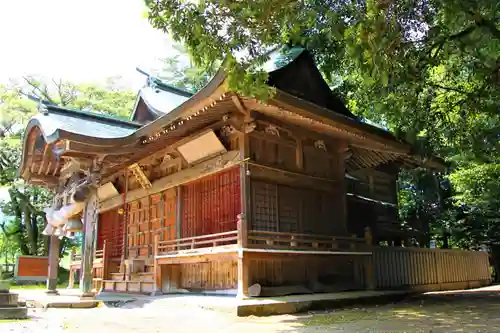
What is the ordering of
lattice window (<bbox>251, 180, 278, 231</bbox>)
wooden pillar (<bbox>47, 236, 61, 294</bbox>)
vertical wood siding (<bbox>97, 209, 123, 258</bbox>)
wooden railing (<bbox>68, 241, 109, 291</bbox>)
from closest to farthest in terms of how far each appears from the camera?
lattice window (<bbox>251, 180, 278, 231</bbox>)
wooden pillar (<bbox>47, 236, 61, 294</bbox>)
wooden railing (<bbox>68, 241, 109, 291</bbox>)
vertical wood siding (<bbox>97, 209, 123, 258</bbox>)

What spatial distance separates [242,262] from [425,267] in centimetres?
793

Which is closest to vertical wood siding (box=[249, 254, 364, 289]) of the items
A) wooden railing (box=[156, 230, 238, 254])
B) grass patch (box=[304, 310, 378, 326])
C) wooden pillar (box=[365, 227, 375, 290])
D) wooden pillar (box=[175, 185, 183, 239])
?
wooden pillar (box=[365, 227, 375, 290])

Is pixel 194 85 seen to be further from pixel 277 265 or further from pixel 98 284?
pixel 277 265

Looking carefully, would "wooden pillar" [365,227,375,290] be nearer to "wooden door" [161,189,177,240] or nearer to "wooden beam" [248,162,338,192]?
"wooden beam" [248,162,338,192]

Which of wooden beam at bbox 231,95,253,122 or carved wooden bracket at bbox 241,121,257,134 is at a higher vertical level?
wooden beam at bbox 231,95,253,122

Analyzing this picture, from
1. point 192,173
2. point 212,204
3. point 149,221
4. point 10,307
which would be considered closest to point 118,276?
point 149,221

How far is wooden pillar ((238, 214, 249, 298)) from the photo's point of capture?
30.8 ft

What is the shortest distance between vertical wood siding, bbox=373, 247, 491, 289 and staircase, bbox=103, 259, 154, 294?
6.80 metres

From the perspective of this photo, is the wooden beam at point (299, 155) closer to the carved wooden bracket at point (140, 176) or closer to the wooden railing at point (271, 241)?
the wooden railing at point (271, 241)

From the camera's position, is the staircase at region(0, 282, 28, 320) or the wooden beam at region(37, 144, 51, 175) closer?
the staircase at region(0, 282, 28, 320)

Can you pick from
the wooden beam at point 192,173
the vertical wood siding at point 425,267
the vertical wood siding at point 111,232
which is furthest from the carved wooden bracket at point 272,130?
the vertical wood siding at point 111,232

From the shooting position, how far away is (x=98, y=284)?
608 inches

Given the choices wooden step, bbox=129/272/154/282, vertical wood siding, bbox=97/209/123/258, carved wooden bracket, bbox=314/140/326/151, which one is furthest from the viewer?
vertical wood siding, bbox=97/209/123/258

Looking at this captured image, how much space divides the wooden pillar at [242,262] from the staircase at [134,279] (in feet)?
13.1
